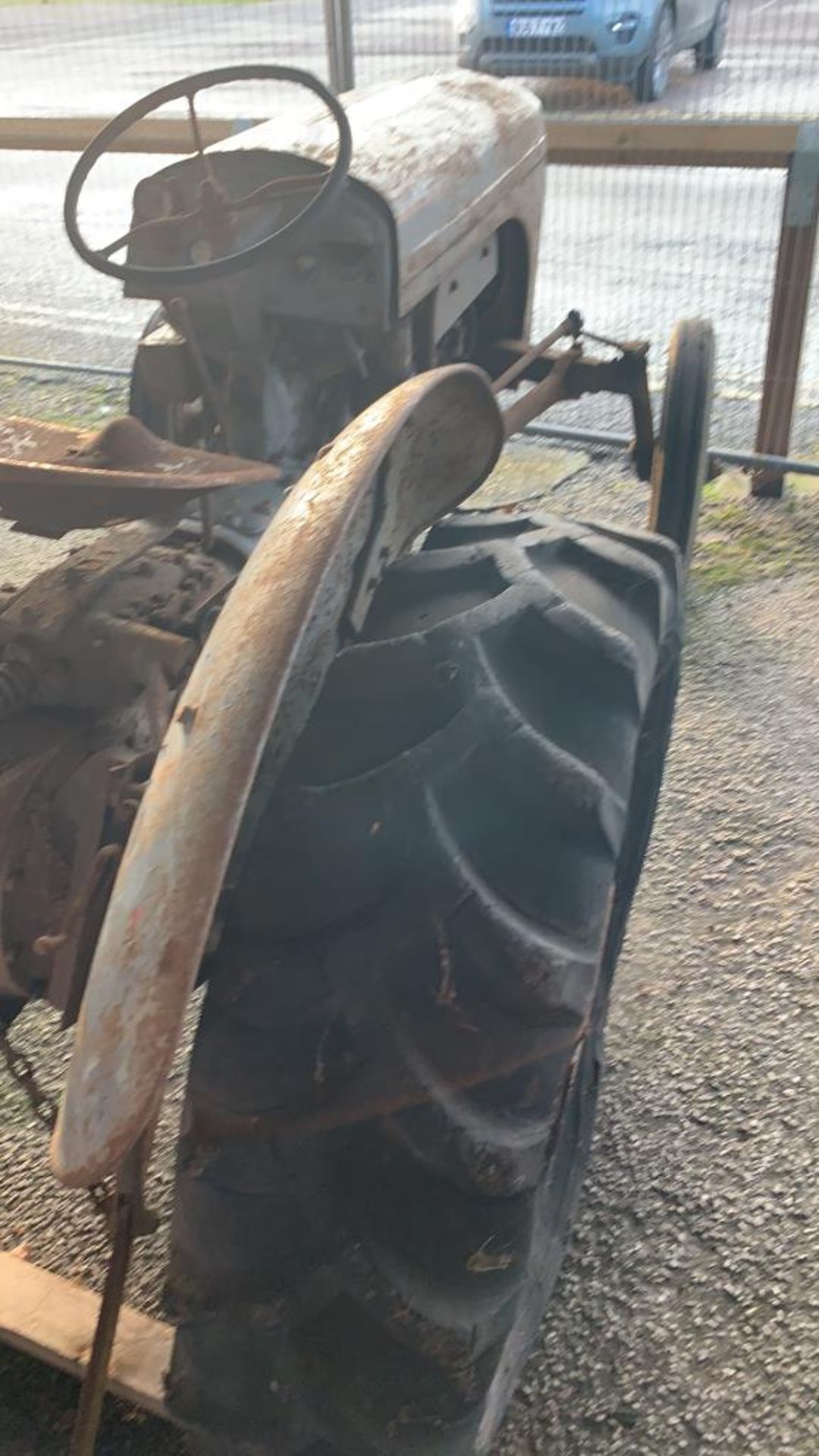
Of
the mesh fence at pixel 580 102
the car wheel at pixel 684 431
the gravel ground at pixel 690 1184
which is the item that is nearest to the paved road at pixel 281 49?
the mesh fence at pixel 580 102

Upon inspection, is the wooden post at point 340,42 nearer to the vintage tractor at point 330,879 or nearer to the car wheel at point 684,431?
the car wheel at point 684,431

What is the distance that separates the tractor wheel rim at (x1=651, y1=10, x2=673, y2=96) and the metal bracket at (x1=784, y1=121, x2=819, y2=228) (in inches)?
84.8

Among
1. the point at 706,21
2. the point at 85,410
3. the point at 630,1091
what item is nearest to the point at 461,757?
the point at 630,1091

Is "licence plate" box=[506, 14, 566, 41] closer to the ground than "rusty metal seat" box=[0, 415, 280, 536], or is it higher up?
closer to the ground

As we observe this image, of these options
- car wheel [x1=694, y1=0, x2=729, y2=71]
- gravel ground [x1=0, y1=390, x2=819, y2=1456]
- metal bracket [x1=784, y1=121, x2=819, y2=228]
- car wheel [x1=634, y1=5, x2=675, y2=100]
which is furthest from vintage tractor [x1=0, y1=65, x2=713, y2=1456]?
car wheel [x1=694, y1=0, x2=729, y2=71]

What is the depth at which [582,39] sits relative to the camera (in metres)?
5.25

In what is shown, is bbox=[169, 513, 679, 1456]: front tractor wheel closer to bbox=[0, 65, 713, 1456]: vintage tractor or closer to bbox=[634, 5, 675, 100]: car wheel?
bbox=[0, 65, 713, 1456]: vintage tractor

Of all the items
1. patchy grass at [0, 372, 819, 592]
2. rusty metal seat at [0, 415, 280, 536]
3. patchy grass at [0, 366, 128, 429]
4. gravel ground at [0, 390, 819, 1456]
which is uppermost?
rusty metal seat at [0, 415, 280, 536]

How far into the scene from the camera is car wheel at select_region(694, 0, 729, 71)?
5.79m

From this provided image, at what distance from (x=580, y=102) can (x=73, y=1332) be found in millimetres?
4617

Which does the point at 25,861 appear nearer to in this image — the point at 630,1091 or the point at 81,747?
the point at 81,747

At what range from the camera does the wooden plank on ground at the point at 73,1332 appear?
56.7 inches

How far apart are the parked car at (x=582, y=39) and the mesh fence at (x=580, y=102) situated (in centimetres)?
1

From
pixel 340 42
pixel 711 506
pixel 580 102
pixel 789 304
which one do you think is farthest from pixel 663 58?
pixel 711 506
